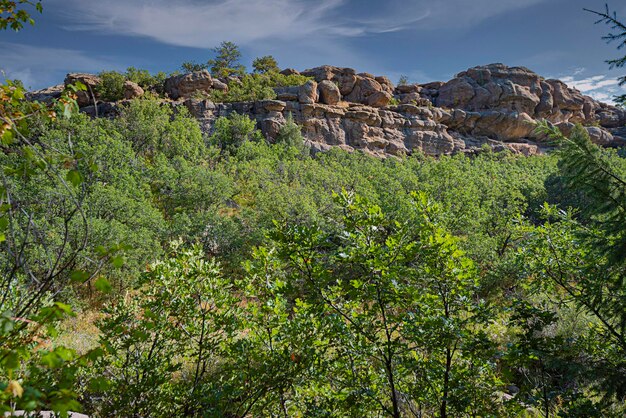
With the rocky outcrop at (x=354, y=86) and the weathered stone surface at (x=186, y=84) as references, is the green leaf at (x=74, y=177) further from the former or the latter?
the rocky outcrop at (x=354, y=86)

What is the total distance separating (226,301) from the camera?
400 centimetres

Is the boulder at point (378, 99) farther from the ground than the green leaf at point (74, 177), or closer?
farther from the ground

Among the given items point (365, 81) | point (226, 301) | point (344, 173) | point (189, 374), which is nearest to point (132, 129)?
point (344, 173)

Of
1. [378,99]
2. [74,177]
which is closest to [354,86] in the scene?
[378,99]

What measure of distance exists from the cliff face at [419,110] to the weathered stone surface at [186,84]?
0.42 feet

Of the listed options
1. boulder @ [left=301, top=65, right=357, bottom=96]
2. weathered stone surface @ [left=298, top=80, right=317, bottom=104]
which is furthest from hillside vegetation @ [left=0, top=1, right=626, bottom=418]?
boulder @ [left=301, top=65, right=357, bottom=96]

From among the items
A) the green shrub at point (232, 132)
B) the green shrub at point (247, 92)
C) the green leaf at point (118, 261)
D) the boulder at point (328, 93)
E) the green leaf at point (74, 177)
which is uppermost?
the boulder at point (328, 93)

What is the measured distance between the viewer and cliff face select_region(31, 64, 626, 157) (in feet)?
142

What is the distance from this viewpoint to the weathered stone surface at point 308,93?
148 ft

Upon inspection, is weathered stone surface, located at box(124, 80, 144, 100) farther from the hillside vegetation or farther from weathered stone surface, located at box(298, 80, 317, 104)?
the hillside vegetation

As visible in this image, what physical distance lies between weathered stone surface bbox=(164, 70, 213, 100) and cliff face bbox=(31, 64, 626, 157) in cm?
13

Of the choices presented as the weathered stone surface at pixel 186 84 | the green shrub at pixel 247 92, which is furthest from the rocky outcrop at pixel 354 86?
the weathered stone surface at pixel 186 84

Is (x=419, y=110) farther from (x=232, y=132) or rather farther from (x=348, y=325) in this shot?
(x=348, y=325)

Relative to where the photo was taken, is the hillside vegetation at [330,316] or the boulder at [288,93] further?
the boulder at [288,93]
